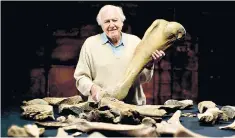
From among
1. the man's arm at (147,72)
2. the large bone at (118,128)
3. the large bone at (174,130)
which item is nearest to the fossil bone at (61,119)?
the large bone at (118,128)

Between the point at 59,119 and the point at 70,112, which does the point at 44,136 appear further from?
the point at 70,112

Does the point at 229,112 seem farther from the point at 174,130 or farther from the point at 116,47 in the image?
the point at 116,47

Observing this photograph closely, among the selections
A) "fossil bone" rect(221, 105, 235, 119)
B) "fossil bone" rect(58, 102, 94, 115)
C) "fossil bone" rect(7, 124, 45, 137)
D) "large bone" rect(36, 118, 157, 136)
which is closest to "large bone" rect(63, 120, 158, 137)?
"large bone" rect(36, 118, 157, 136)

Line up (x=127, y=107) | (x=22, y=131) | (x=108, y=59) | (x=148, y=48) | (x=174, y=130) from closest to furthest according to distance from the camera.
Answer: (x=22, y=131)
(x=174, y=130)
(x=127, y=107)
(x=148, y=48)
(x=108, y=59)

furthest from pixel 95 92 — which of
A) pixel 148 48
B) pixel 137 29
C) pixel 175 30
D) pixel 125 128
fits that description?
pixel 137 29

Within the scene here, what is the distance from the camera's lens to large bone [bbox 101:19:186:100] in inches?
92.4

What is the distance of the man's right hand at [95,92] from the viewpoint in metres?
2.33

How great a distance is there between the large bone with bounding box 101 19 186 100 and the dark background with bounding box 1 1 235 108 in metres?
1.05

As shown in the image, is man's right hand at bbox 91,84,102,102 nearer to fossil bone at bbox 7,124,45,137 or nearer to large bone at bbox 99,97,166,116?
large bone at bbox 99,97,166,116

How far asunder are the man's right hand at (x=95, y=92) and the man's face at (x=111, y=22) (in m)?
0.32

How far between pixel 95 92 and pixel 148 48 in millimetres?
385

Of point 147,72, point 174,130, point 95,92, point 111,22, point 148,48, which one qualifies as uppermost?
point 111,22

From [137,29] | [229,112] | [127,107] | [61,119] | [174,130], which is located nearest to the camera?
[174,130]

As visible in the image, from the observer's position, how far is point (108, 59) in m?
2.51
